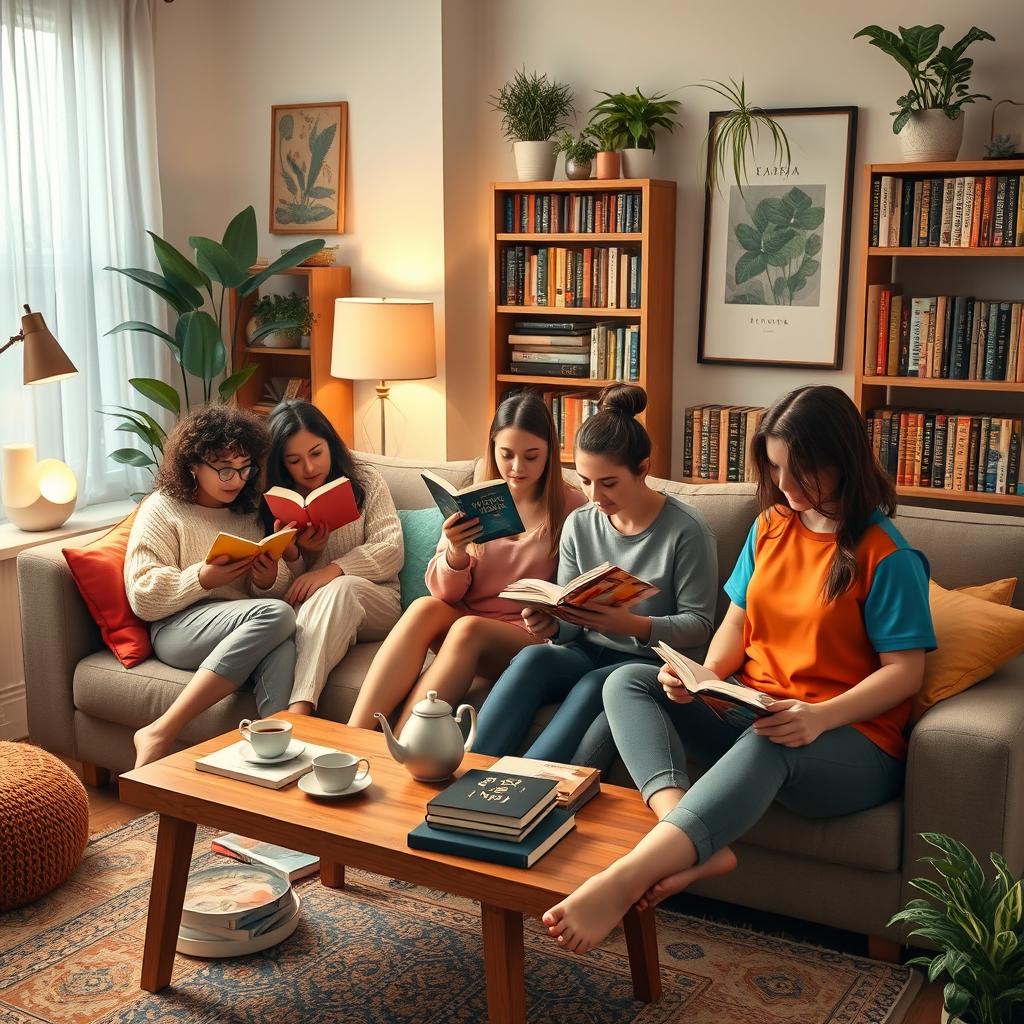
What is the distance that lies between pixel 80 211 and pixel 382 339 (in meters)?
1.13

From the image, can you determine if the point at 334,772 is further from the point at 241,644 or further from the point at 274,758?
the point at 241,644

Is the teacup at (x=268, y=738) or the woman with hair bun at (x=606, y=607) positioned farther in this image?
the woman with hair bun at (x=606, y=607)

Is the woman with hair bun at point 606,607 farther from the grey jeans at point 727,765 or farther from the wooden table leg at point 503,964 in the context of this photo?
the wooden table leg at point 503,964

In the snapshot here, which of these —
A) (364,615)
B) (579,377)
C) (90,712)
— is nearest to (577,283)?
(579,377)

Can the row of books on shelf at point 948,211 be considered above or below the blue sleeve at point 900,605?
above

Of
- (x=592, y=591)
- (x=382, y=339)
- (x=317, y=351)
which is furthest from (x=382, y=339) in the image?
(x=592, y=591)

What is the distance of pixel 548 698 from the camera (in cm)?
274

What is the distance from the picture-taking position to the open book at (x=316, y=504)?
10.3ft

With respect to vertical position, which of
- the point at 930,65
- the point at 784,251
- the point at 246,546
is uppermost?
the point at 930,65

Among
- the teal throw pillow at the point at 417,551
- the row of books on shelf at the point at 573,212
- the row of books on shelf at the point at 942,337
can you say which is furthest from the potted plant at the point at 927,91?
the teal throw pillow at the point at 417,551

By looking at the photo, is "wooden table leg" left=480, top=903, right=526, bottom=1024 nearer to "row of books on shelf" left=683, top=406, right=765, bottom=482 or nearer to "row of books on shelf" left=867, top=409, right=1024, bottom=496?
"row of books on shelf" left=867, top=409, right=1024, bottom=496

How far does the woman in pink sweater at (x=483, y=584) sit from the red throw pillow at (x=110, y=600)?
2.16 ft

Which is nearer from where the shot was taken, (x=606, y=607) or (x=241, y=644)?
(x=606, y=607)

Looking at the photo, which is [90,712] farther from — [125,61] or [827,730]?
[125,61]
